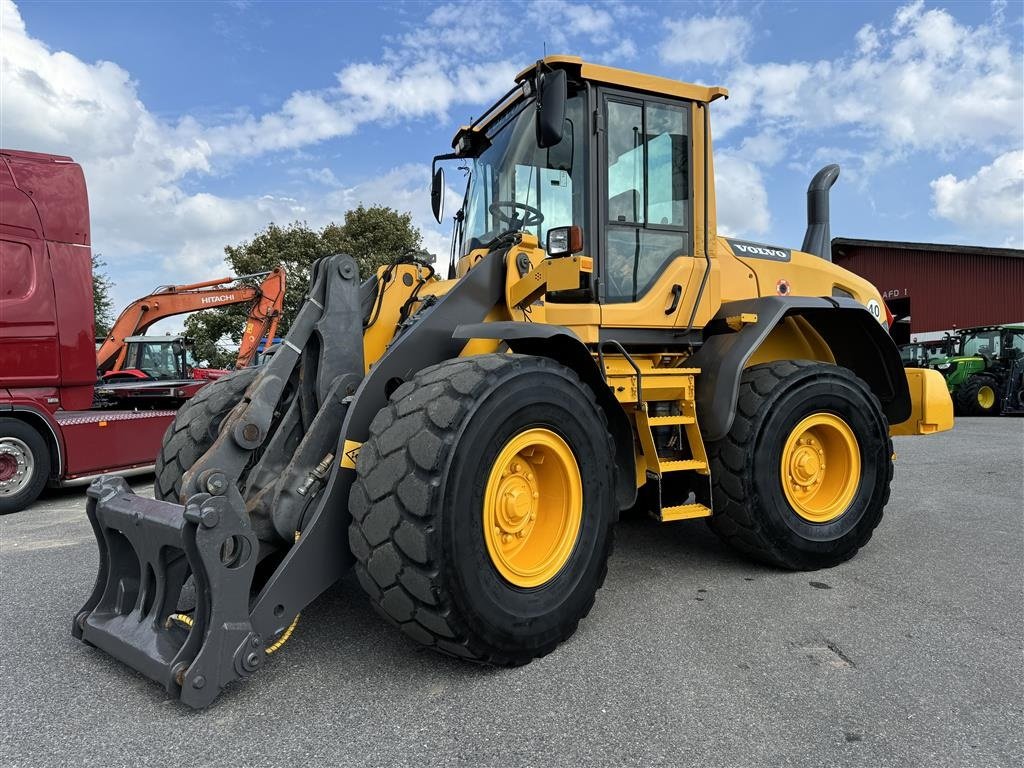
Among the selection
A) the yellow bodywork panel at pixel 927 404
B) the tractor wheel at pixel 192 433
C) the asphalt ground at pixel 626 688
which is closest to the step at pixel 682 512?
the asphalt ground at pixel 626 688

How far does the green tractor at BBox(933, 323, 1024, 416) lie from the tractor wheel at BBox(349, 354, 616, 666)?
17442 millimetres

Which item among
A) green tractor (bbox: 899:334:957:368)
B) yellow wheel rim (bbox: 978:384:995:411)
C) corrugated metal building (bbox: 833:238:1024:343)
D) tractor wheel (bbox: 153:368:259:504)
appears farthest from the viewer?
corrugated metal building (bbox: 833:238:1024:343)

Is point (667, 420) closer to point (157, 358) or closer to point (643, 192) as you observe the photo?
point (643, 192)

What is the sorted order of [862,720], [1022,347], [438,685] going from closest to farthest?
1. [862,720]
2. [438,685]
3. [1022,347]

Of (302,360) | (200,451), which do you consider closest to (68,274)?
(200,451)

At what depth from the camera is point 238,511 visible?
2523 millimetres

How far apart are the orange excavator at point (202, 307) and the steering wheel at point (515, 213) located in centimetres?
821

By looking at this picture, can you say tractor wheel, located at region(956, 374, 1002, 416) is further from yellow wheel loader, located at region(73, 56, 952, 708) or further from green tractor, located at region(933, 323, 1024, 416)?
yellow wheel loader, located at region(73, 56, 952, 708)

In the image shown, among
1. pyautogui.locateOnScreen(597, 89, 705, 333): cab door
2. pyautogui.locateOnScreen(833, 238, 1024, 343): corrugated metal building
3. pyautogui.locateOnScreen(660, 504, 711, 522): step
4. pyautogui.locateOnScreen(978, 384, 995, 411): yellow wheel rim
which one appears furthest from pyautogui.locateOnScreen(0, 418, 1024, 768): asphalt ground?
pyautogui.locateOnScreen(833, 238, 1024, 343): corrugated metal building

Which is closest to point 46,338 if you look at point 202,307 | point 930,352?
point 202,307

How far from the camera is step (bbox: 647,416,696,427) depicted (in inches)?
151

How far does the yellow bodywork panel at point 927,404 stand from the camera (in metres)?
5.02

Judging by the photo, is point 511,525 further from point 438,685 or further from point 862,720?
point 862,720

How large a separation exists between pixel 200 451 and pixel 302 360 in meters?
0.84
